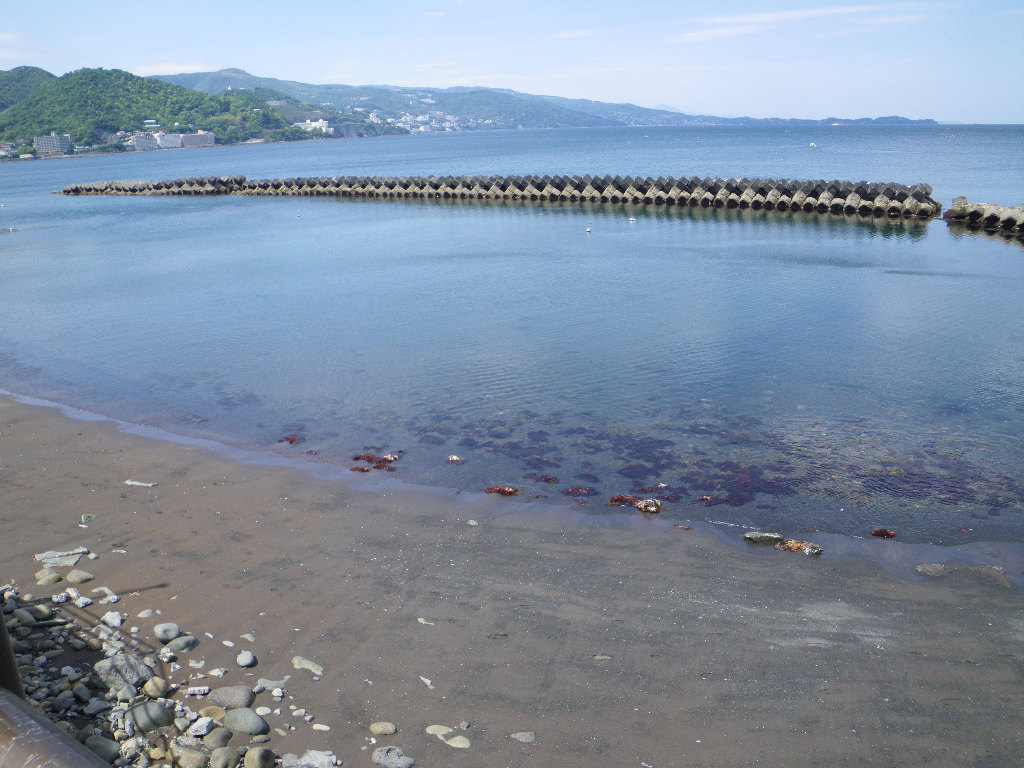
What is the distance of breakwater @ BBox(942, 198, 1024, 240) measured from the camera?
99.1 ft

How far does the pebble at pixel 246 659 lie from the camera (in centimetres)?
645

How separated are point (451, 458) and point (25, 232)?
41.0 metres

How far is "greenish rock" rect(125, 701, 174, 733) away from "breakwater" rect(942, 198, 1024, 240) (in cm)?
3217

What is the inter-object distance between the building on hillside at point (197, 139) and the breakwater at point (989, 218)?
611 ft

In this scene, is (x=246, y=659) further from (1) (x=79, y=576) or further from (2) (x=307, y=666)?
(1) (x=79, y=576)

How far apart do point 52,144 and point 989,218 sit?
18219cm

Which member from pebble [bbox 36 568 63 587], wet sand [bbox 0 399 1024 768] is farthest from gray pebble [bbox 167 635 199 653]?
pebble [bbox 36 568 63 587]

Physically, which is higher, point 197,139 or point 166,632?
point 197,139

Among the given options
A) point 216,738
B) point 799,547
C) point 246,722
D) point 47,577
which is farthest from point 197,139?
point 216,738

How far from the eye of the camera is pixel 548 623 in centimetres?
714

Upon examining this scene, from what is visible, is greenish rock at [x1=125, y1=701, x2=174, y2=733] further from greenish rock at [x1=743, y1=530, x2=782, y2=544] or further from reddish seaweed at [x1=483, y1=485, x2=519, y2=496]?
greenish rock at [x1=743, y1=530, x2=782, y2=544]

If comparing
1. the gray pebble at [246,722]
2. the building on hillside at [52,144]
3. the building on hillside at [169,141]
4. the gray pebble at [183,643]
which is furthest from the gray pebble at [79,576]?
the building on hillside at [169,141]

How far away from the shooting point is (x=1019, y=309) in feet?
61.5

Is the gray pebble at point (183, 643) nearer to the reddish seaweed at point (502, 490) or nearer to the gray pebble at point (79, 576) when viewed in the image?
the gray pebble at point (79, 576)
